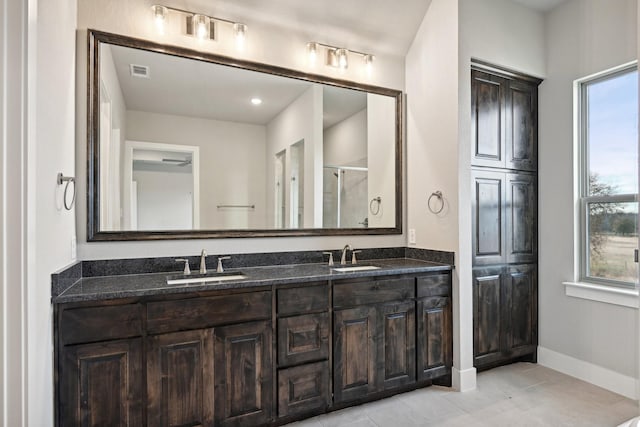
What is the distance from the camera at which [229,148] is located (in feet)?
8.31

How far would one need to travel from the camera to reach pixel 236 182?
8.32ft

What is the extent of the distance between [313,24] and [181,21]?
3.09 feet

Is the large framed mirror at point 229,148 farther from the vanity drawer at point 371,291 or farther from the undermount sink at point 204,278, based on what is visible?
the vanity drawer at point 371,291

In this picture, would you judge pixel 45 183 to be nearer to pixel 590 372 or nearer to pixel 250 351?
pixel 250 351

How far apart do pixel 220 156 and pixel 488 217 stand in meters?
2.10

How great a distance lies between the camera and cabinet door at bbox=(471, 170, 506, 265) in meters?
2.79

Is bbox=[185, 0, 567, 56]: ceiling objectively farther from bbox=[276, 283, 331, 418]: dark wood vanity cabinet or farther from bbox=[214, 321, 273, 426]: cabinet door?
bbox=[214, 321, 273, 426]: cabinet door

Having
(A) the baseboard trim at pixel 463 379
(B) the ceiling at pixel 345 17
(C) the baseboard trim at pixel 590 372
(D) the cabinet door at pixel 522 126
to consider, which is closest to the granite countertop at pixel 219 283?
(A) the baseboard trim at pixel 463 379

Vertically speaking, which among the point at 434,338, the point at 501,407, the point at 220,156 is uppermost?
the point at 220,156

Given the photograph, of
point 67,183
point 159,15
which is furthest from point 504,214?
point 67,183
